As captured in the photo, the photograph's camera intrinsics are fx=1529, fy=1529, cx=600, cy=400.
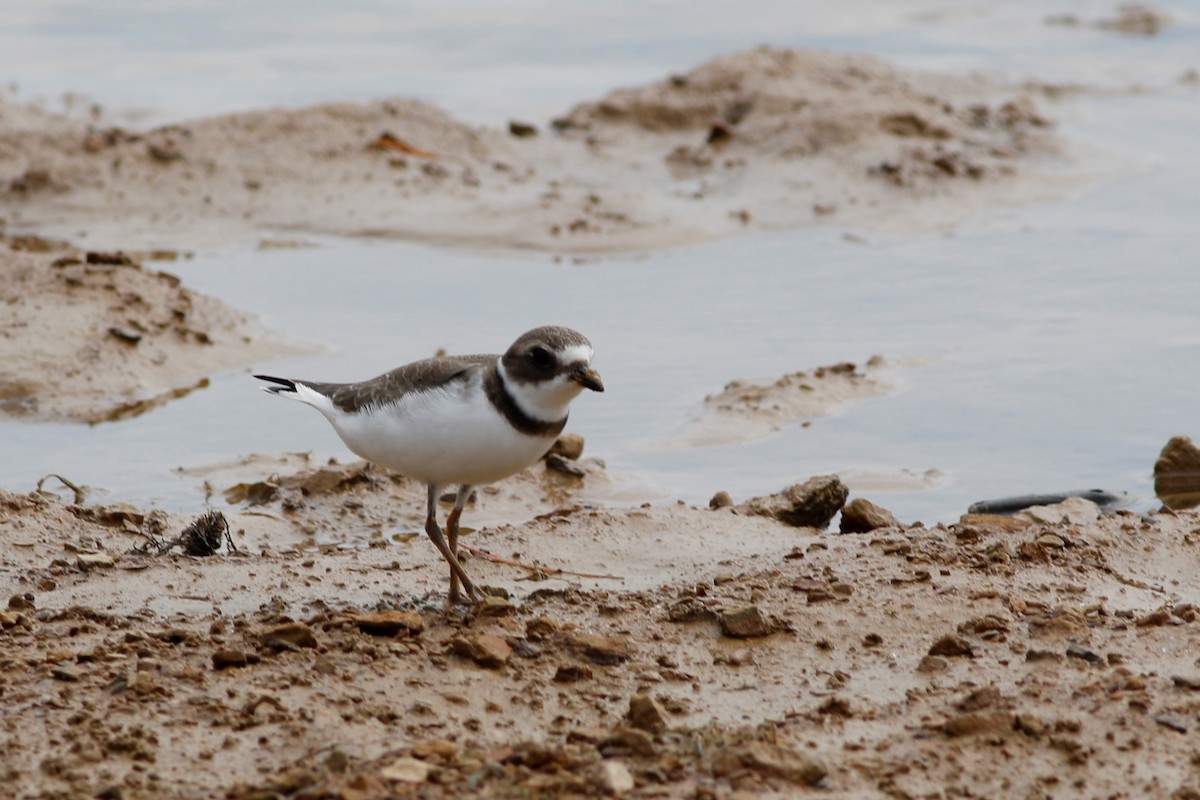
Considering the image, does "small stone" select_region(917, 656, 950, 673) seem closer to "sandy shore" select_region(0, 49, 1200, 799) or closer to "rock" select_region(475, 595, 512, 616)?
"sandy shore" select_region(0, 49, 1200, 799)

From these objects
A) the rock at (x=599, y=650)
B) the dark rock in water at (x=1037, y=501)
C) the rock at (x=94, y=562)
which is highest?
the rock at (x=599, y=650)

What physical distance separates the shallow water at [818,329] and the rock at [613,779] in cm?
321

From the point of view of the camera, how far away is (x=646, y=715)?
4.16 meters

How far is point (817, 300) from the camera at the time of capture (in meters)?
9.53

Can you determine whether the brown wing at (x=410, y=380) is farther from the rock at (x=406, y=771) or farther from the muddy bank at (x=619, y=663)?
the rock at (x=406, y=771)

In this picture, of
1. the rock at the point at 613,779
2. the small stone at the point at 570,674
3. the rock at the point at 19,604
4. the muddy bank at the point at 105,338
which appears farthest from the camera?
the muddy bank at the point at 105,338

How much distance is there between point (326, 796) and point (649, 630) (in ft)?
5.11

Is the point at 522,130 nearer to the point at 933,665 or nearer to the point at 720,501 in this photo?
the point at 720,501

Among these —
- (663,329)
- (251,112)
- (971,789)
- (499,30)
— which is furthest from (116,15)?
(971,789)

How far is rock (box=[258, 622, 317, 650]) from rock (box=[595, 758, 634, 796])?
1256mm

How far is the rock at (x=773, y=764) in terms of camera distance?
12.6 ft

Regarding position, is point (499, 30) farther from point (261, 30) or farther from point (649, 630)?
point (649, 630)

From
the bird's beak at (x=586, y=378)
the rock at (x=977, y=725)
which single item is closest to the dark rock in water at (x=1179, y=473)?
the rock at (x=977, y=725)

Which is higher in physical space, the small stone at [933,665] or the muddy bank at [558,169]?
the muddy bank at [558,169]
